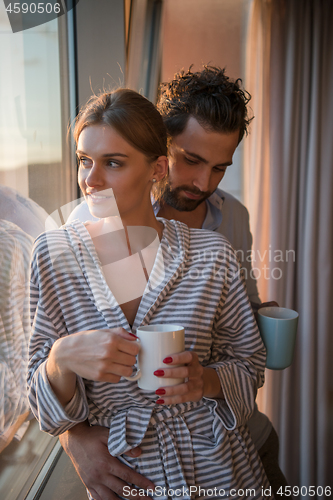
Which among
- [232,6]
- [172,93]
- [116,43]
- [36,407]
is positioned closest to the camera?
[36,407]

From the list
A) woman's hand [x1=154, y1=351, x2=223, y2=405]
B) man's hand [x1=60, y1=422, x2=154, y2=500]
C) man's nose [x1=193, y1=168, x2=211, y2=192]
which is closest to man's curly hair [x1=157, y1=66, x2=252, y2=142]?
man's nose [x1=193, y1=168, x2=211, y2=192]

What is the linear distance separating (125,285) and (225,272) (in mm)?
230

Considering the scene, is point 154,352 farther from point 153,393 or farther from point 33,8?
point 33,8

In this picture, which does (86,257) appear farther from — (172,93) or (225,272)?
(172,93)

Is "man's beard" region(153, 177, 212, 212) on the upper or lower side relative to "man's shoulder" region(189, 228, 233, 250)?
upper

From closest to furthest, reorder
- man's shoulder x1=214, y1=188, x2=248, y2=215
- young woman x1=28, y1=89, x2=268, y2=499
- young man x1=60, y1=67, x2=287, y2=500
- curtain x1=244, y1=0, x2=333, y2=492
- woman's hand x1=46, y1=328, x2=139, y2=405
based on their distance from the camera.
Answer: woman's hand x1=46, y1=328, x2=139, y2=405 < young woman x1=28, y1=89, x2=268, y2=499 < young man x1=60, y1=67, x2=287, y2=500 < man's shoulder x1=214, y1=188, x2=248, y2=215 < curtain x1=244, y1=0, x2=333, y2=492

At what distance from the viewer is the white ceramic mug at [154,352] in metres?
0.63

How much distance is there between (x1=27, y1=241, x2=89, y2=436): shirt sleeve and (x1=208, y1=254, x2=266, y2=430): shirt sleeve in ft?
0.98

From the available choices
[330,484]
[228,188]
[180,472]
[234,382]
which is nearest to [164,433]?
[180,472]

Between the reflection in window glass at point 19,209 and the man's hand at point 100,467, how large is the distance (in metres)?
0.15

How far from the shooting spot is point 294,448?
196 cm

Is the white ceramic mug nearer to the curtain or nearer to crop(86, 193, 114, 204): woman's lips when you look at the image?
crop(86, 193, 114, 204): woman's lips

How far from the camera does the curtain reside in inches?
71.3

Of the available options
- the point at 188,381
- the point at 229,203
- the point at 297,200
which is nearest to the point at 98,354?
the point at 188,381
